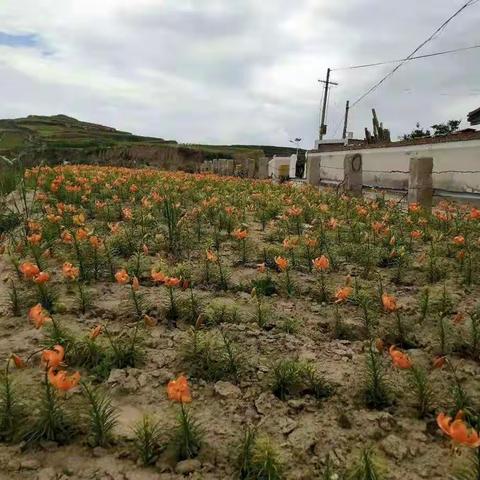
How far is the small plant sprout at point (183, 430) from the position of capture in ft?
7.68

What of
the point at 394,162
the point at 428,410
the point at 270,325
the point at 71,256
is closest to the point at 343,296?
the point at 270,325

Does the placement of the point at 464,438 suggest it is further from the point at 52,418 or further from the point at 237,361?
the point at 52,418

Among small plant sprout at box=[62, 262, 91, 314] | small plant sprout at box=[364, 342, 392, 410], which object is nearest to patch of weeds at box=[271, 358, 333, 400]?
small plant sprout at box=[364, 342, 392, 410]

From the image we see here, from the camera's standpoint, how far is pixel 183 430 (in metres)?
2.42

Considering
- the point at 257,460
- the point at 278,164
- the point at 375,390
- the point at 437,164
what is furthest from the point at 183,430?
the point at 278,164

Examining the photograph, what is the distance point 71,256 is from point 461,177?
336 inches

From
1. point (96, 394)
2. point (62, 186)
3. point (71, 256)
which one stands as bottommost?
point (96, 394)

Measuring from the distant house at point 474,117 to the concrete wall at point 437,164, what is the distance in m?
5.57

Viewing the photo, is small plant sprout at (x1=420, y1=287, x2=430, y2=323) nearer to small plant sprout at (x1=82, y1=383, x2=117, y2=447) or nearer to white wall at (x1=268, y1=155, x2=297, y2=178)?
small plant sprout at (x1=82, y1=383, x2=117, y2=447)

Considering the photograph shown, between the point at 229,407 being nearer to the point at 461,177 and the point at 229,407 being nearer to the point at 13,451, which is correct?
the point at 13,451

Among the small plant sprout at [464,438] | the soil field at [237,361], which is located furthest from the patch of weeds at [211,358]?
the small plant sprout at [464,438]

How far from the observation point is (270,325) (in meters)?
3.74

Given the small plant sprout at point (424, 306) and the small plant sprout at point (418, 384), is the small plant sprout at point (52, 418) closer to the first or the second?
the small plant sprout at point (418, 384)

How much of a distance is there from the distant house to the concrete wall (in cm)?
557
